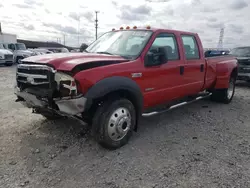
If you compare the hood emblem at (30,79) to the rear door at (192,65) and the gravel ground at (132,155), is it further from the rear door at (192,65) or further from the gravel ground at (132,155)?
the rear door at (192,65)

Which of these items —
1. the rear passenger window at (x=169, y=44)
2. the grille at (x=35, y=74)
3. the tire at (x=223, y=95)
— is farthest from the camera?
the tire at (x=223, y=95)

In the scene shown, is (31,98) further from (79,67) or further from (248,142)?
(248,142)

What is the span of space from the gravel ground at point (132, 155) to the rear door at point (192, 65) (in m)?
0.78

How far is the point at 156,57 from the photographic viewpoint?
3.82m

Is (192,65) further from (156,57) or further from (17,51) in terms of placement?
(17,51)

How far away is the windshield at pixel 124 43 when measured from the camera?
3866mm

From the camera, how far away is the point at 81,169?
2.96 meters

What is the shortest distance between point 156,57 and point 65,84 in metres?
1.64

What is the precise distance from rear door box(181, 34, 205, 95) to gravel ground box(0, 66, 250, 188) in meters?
0.78

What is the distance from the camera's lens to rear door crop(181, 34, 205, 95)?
470 centimetres

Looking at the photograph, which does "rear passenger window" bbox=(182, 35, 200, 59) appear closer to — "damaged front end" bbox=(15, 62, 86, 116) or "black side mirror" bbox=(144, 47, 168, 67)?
"black side mirror" bbox=(144, 47, 168, 67)

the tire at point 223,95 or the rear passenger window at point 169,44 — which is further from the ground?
the rear passenger window at point 169,44

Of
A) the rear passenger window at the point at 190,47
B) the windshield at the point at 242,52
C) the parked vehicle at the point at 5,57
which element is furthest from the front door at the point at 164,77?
the parked vehicle at the point at 5,57

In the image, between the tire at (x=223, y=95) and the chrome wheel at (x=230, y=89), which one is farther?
the chrome wheel at (x=230, y=89)
